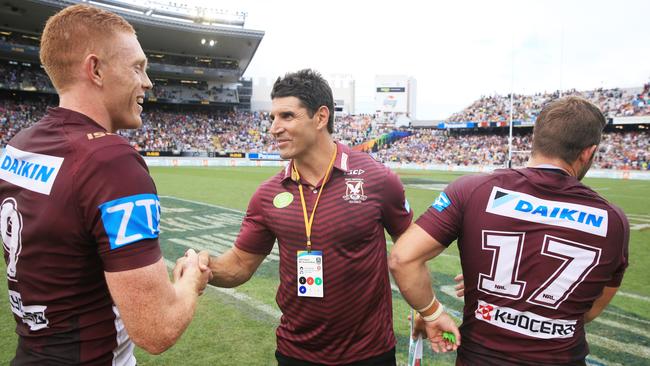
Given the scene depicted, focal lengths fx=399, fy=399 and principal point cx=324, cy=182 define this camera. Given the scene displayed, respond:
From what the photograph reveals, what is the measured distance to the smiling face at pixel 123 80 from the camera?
5.46 feet

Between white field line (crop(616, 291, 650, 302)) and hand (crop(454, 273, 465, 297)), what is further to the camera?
white field line (crop(616, 291, 650, 302))

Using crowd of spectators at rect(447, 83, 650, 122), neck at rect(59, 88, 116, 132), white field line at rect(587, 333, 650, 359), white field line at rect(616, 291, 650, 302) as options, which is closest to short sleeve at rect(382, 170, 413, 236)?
neck at rect(59, 88, 116, 132)

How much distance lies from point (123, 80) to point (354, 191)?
1406 mm

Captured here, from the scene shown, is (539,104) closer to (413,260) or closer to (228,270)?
(413,260)

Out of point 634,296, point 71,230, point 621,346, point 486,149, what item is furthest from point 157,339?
point 486,149

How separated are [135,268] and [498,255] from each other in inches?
66.2

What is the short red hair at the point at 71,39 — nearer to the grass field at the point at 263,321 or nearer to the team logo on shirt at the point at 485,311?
the team logo on shirt at the point at 485,311

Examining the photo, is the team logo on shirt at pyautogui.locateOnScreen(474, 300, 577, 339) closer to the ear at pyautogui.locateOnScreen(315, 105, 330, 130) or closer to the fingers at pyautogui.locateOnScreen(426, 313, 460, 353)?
the fingers at pyautogui.locateOnScreen(426, 313, 460, 353)

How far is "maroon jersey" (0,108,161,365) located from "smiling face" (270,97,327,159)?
1257 mm

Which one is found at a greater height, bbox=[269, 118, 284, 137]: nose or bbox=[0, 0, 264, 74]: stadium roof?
bbox=[0, 0, 264, 74]: stadium roof

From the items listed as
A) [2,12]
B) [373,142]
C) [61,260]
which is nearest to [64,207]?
[61,260]

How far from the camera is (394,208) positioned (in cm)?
261

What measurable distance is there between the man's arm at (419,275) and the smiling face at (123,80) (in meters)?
1.50

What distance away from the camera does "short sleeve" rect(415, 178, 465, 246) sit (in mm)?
2139
